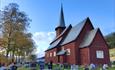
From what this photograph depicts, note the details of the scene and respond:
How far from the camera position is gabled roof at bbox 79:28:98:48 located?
43753 mm

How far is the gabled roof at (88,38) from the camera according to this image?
43753 mm

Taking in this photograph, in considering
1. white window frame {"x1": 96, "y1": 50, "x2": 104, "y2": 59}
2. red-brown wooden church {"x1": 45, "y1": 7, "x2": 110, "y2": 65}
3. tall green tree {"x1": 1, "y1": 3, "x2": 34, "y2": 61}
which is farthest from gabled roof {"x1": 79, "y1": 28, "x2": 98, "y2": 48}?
tall green tree {"x1": 1, "y1": 3, "x2": 34, "y2": 61}

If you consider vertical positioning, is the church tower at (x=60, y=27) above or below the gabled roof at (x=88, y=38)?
above

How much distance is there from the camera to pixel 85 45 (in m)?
A: 44.2

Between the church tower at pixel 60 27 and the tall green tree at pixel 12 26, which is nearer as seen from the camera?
the tall green tree at pixel 12 26

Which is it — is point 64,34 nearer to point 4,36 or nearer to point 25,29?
point 25,29

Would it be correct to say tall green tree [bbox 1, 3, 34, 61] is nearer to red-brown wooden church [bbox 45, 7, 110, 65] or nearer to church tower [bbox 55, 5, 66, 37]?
red-brown wooden church [bbox 45, 7, 110, 65]

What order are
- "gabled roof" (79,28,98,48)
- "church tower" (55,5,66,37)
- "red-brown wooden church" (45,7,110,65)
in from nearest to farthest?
"red-brown wooden church" (45,7,110,65) → "gabled roof" (79,28,98,48) → "church tower" (55,5,66,37)

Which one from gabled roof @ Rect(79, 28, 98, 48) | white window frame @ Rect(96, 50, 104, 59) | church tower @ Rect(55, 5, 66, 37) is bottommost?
white window frame @ Rect(96, 50, 104, 59)

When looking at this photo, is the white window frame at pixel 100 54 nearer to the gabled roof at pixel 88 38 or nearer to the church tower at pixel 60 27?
the gabled roof at pixel 88 38

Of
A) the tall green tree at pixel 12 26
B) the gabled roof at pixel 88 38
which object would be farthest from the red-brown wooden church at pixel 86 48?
the tall green tree at pixel 12 26

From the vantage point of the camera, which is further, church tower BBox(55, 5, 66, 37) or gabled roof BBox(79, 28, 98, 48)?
church tower BBox(55, 5, 66, 37)

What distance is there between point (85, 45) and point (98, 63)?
4.22m

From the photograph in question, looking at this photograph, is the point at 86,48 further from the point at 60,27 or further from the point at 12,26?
the point at 60,27
